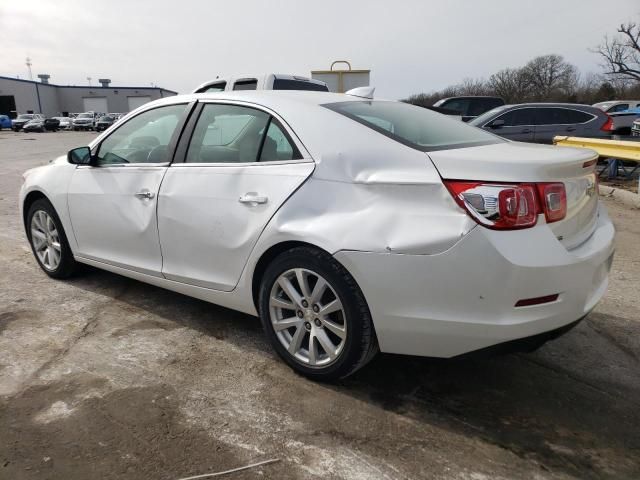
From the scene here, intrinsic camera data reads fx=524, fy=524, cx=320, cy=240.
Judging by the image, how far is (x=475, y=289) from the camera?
7.39ft

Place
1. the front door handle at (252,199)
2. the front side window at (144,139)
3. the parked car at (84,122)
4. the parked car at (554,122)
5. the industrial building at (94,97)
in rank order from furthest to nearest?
the industrial building at (94,97) → the parked car at (84,122) → the parked car at (554,122) → the front side window at (144,139) → the front door handle at (252,199)

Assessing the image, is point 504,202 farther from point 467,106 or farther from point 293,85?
point 467,106

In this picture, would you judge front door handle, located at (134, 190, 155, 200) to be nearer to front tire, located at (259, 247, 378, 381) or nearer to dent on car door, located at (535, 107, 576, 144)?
front tire, located at (259, 247, 378, 381)

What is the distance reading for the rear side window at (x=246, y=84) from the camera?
26.3 ft

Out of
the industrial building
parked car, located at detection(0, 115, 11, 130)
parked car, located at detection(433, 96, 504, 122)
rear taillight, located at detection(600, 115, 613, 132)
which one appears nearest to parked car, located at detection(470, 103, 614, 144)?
rear taillight, located at detection(600, 115, 613, 132)

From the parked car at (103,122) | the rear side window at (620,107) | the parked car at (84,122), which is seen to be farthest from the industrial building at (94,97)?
the rear side window at (620,107)

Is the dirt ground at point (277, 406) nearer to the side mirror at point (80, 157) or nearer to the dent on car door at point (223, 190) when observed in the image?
the dent on car door at point (223, 190)

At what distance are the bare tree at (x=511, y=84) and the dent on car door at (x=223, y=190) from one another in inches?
1847

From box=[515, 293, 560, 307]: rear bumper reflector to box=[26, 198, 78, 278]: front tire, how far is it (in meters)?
3.63

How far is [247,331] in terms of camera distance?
3588mm

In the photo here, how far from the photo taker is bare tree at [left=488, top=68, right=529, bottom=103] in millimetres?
47081

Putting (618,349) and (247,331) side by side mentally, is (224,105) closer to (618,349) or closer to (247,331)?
(247,331)

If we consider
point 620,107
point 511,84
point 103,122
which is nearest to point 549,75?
point 511,84

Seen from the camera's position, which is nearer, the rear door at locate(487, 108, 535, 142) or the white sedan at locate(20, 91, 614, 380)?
the white sedan at locate(20, 91, 614, 380)
